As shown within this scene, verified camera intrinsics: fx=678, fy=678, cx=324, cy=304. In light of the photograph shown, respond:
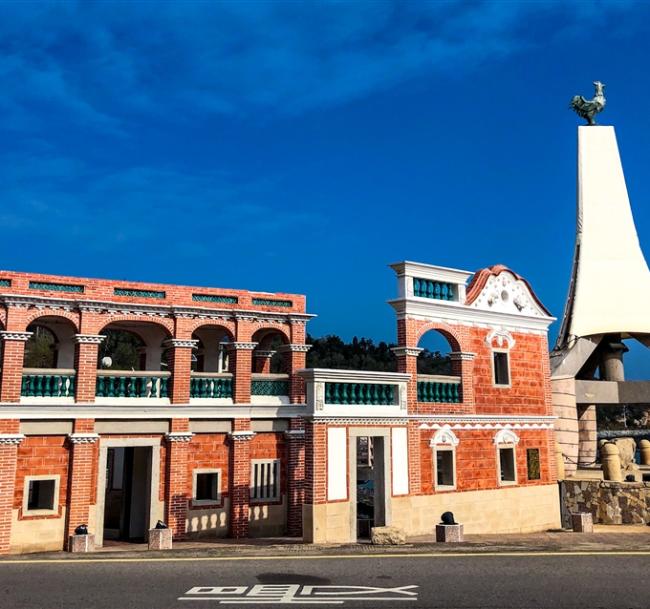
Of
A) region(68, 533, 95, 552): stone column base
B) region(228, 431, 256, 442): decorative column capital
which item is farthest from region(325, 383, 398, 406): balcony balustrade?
region(68, 533, 95, 552): stone column base

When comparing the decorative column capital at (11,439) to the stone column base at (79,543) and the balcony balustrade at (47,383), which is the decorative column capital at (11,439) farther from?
the stone column base at (79,543)

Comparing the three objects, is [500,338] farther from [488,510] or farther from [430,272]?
[488,510]

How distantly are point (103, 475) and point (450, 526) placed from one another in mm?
10170

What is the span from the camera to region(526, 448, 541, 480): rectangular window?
82.8 ft

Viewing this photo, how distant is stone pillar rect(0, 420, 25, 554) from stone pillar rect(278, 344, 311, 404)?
872cm

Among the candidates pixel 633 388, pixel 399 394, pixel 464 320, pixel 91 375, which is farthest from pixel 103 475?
pixel 633 388

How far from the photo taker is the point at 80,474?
19.6 meters

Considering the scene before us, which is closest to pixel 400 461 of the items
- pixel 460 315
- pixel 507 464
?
pixel 460 315

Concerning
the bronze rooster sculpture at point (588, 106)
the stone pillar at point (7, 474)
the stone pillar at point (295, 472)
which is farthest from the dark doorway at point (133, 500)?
the bronze rooster sculpture at point (588, 106)

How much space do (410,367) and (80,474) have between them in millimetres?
10583

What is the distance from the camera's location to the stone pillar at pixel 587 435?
35.8 metres

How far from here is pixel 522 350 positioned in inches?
1009

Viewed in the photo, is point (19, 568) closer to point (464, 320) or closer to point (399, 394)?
point (399, 394)

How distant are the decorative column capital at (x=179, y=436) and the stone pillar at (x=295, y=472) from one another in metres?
3.54
